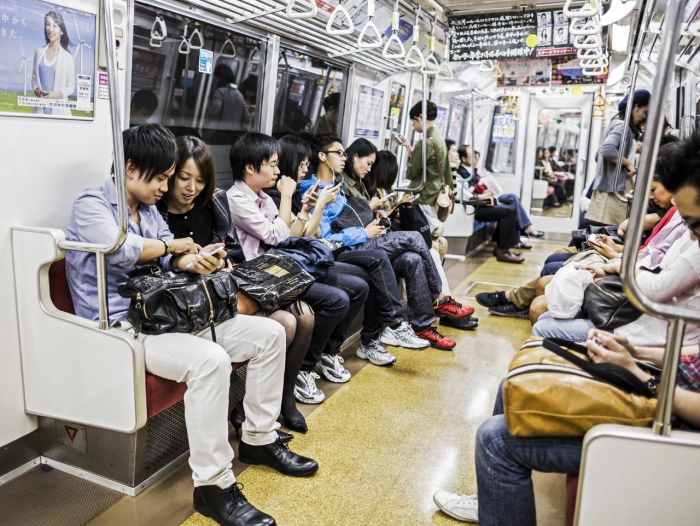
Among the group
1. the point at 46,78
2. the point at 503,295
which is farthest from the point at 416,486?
the point at 503,295

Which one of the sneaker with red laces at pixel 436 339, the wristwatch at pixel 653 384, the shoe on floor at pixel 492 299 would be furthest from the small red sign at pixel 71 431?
the shoe on floor at pixel 492 299

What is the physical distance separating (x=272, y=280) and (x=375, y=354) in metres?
1.52

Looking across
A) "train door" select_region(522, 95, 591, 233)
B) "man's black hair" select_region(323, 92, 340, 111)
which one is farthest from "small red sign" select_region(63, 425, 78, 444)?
"train door" select_region(522, 95, 591, 233)

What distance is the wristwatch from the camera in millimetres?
1759

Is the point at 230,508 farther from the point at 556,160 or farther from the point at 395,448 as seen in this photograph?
the point at 556,160

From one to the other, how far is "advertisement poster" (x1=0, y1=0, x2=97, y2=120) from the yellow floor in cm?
182

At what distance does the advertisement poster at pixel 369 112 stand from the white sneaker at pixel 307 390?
10.8 feet

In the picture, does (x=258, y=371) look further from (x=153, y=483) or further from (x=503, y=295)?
(x=503, y=295)

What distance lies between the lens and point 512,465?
1.89 m

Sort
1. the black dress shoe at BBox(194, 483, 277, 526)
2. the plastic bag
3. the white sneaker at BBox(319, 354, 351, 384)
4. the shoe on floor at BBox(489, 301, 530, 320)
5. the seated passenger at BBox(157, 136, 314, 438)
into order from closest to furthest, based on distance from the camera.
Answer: the black dress shoe at BBox(194, 483, 277, 526) → the seated passenger at BBox(157, 136, 314, 438) → the plastic bag → the white sneaker at BBox(319, 354, 351, 384) → the shoe on floor at BBox(489, 301, 530, 320)

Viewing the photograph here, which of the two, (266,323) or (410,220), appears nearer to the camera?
(266,323)

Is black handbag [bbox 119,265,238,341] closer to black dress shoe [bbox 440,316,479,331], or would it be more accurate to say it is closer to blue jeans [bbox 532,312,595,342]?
blue jeans [bbox 532,312,595,342]

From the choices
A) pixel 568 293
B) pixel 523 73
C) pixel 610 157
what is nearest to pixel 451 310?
pixel 610 157

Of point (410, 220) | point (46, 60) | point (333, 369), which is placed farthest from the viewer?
point (410, 220)
